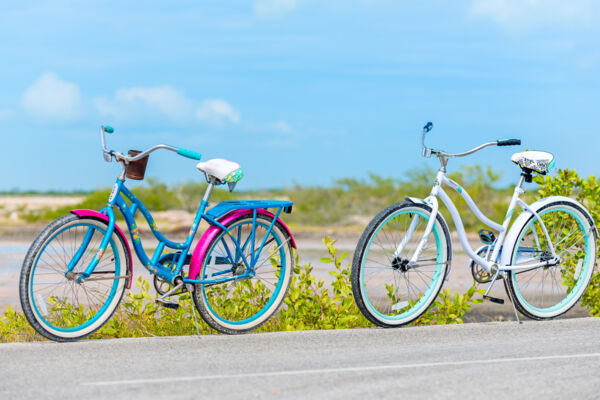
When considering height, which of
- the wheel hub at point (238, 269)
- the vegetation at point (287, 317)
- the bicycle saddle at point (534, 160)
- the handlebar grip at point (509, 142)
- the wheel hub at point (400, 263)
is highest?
the handlebar grip at point (509, 142)

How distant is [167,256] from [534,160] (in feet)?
11.9

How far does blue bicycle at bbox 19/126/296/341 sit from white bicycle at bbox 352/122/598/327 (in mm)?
887

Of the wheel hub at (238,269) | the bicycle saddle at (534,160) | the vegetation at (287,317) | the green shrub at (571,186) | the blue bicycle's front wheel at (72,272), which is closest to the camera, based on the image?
the blue bicycle's front wheel at (72,272)

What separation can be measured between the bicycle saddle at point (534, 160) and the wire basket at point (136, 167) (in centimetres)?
358

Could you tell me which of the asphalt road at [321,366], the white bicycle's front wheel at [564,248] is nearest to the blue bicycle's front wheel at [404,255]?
the asphalt road at [321,366]

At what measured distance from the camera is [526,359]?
6.19 meters

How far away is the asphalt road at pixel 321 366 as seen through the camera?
5238mm

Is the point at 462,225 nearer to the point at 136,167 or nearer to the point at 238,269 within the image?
the point at 238,269

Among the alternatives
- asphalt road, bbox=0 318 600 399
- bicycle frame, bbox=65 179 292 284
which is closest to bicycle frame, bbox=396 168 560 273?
asphalt road, bbox=0 318 600 399

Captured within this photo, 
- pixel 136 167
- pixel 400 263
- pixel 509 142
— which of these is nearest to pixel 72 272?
pixel 136 167

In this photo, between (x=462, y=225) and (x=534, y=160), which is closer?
(x=462, y=225)

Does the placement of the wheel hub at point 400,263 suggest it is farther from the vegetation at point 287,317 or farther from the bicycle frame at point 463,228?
the vegetation at point 287,317

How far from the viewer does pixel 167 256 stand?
271 inches

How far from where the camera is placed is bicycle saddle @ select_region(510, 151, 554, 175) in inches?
310
